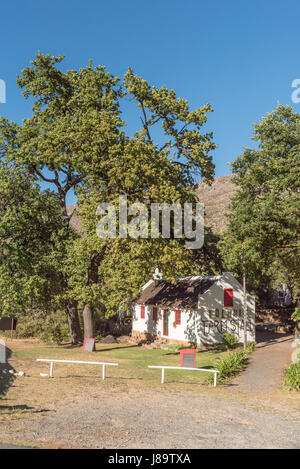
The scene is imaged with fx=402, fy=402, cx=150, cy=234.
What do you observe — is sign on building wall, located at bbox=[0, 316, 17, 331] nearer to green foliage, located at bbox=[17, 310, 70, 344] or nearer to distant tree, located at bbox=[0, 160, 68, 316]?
green foliage, located at bbox=[17, 310, 70, 344]

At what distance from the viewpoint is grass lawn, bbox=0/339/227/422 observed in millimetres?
13727

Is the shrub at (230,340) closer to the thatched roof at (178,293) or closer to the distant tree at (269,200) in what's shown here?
the thatched roof at (178,293)

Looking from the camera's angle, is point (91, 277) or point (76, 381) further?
point (91, 277)

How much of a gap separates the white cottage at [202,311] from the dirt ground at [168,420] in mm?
13177

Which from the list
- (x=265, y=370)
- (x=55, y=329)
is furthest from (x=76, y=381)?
(x=55, y=329)

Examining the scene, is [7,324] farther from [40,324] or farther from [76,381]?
[76,381]

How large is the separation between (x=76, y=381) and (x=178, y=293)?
57.4 ft

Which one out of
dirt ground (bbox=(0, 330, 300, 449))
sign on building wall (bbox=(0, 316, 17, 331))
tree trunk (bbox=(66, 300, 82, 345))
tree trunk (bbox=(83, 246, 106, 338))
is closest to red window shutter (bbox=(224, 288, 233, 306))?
tree trunk (bbox=(83, 246, 106, 338))

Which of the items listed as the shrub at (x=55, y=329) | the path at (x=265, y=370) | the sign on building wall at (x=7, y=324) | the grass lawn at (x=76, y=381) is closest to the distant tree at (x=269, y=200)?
the path at (x=265, y=370)

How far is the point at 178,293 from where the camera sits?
34312 mm

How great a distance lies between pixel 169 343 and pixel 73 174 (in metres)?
15.9

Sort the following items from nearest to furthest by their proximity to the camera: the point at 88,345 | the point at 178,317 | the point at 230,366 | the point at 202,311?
1. the point at 230,366
2. the point at 88,345
3. the point at 202,311
4. the point at 178,317

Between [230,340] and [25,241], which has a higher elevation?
[25,241]

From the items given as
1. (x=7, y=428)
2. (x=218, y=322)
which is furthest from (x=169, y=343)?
(x=7, y=428)
